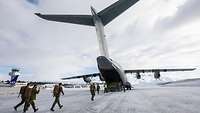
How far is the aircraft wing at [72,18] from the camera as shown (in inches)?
818

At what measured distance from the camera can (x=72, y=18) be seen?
2369cm

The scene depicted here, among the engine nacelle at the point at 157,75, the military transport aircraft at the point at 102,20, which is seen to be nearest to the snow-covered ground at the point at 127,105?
the military transport aircraft at the point at 102,20

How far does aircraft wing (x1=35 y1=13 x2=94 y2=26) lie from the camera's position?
20.8 metres

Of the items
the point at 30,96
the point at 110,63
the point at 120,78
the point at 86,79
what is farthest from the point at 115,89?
the point at 30,96

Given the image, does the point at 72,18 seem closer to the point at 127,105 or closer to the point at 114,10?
the point at 114,10

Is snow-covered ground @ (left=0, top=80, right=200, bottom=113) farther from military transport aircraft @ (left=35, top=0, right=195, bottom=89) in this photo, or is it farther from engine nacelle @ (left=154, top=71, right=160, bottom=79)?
engine nacelle @ (left=154, top=71, right=160, bottom=79)

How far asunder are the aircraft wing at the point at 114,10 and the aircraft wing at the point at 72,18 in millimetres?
1938

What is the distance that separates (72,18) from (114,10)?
4.54m

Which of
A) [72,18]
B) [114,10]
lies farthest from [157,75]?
[72,18]

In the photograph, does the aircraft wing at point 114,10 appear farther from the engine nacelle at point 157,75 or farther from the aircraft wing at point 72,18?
the engine nacelle at point 157,75

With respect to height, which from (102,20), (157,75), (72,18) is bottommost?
(157,75)

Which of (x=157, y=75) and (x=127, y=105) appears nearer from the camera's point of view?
(x=127, y=105)

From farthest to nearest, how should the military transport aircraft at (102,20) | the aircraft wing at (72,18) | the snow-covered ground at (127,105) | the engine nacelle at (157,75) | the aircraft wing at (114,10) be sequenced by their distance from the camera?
the engine nacelle at (157,75) → the aircraft wing at (72,18) → the military transport aircraft at (102,20) → the aircraft wing at (114,10) → the snow-covered ground at (127,105)

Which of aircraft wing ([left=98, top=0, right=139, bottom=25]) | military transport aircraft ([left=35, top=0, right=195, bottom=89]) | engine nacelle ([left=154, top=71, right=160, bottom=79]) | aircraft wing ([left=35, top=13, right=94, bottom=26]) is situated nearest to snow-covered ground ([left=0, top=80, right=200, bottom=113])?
military transport aircraft ([left=35, top=0, right=195, bottom=89])
